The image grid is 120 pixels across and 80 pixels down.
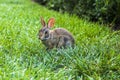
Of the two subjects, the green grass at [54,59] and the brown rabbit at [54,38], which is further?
the brown rabbit at [54,38]

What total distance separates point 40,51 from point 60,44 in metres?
0.44

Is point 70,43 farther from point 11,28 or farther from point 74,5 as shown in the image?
point 74,5

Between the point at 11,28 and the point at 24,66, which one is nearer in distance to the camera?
the point at 24,66

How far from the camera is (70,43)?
6.47m

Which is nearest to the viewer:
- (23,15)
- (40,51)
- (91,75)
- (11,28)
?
(91,75)

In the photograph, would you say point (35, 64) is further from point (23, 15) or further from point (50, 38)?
point (23, 15)

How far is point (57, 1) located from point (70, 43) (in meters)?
6.27

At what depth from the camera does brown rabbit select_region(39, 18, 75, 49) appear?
6276mm

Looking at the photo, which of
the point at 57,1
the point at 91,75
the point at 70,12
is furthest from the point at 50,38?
the point at 57,1

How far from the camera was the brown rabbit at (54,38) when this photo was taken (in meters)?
6.28

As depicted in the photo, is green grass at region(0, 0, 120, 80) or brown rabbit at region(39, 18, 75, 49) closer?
green grass at region(0, 0, 120, 80)

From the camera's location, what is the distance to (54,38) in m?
6.42

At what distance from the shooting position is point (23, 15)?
1001 cm

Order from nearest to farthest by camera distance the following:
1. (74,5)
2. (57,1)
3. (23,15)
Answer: (23,15), (74,5), (57,1)
